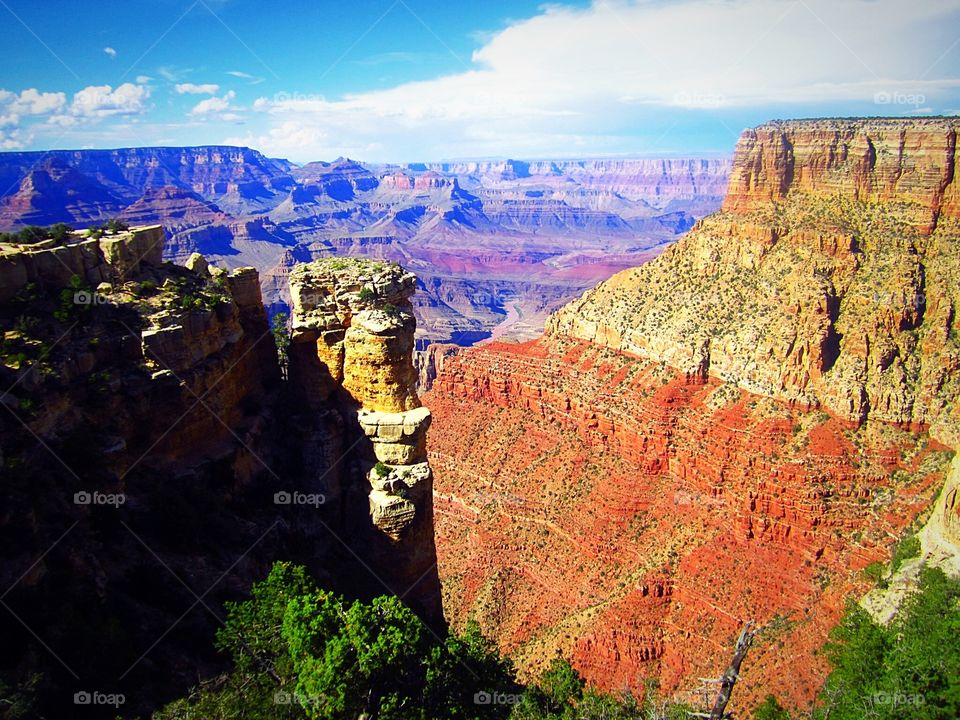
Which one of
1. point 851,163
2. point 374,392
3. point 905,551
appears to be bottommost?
point 905,551

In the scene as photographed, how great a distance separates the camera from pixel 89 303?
21.1 m

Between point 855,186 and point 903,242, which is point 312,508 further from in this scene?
point 855,186
